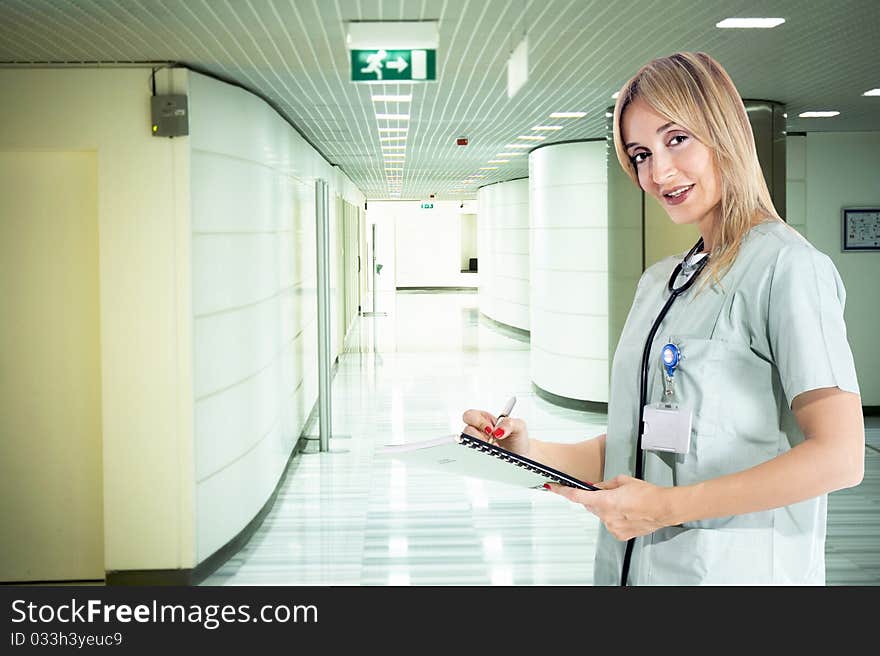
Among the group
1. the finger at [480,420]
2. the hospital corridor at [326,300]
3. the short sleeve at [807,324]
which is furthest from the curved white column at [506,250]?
the short sleeve at [807,324]

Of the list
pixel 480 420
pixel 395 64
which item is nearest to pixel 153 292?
pixel 395 64

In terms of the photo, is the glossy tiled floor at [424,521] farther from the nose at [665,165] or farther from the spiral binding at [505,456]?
the nose at [665,165]

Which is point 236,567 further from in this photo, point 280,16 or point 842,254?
point 842,254

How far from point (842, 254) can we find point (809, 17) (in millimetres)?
5889

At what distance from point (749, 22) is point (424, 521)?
12.3 feet

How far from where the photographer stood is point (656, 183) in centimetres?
135

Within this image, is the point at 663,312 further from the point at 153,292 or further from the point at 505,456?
the point at 153,292

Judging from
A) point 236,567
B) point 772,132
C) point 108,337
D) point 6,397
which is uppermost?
point 772,132

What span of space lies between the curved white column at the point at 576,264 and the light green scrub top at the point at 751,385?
862 centimetres

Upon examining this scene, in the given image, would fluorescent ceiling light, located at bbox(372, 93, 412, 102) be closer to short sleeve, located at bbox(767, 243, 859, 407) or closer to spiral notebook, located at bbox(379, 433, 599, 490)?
spiral notebook, located at bbox(379, 433, 599, 490)

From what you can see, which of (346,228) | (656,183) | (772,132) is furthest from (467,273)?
(656,183)

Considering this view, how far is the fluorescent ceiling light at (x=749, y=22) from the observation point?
4.52 m

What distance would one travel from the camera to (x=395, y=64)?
4621mm

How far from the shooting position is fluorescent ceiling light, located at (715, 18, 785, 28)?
178 inches
